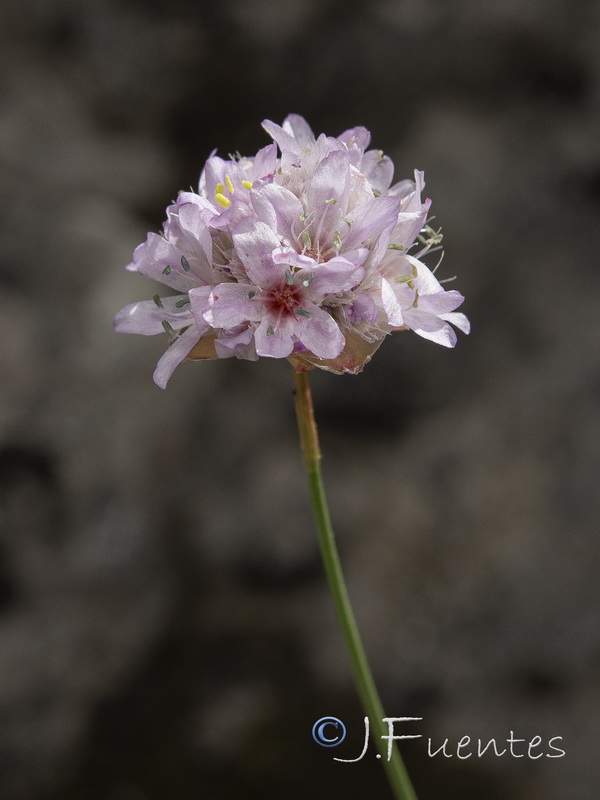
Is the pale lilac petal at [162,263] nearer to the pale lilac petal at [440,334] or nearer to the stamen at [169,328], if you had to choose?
the stamen at [169,328]

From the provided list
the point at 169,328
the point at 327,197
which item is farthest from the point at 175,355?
the point at 327,197

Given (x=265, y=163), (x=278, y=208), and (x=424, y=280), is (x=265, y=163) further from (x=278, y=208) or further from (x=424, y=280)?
(x=424, y=280)

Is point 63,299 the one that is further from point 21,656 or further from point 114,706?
point 114,706

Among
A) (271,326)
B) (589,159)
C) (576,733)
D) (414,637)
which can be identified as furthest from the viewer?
(589,159)

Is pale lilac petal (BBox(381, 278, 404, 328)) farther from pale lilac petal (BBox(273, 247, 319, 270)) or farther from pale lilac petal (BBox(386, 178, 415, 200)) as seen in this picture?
pale lilac petal (BBox(386, 178, 415, 200))

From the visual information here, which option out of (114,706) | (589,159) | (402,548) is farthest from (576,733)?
(589,159)

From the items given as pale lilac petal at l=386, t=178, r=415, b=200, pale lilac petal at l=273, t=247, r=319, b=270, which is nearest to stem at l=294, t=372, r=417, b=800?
pale lilac petal at l=273, t=247, r=319, b=270
